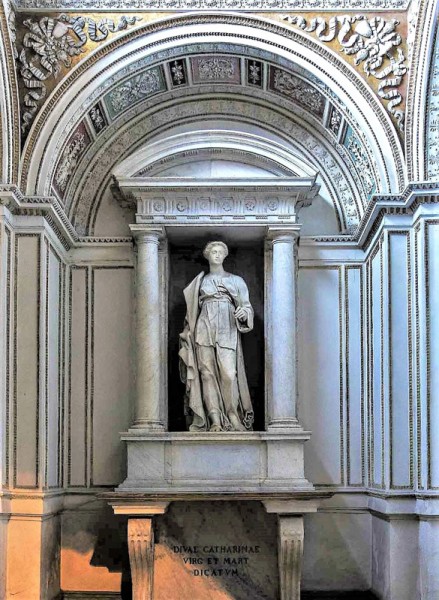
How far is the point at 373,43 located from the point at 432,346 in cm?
289

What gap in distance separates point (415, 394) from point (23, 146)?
4.18m

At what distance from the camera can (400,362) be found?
402 inches

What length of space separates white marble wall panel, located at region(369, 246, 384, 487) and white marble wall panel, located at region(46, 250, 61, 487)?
2.99 metres

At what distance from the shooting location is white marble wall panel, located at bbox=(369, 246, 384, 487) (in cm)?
1047

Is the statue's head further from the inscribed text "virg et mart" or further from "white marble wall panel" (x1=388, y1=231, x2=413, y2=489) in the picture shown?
the inscribed text "virg et mart"

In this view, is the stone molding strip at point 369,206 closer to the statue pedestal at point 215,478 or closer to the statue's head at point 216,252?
the statue's head at point 216,252

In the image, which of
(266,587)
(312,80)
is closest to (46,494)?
(266,587)

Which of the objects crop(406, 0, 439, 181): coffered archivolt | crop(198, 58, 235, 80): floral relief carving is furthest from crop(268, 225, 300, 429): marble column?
crop(198, 58, 235, 80): floral relief carving

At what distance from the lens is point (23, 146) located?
10.3 m

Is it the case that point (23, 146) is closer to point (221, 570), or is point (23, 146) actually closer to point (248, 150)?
point (248, 150)

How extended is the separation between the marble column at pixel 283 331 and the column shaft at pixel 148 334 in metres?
1.10

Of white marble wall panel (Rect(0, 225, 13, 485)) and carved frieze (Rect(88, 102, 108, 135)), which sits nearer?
white marble wall panel (Rect(0, 225, 13, 485))

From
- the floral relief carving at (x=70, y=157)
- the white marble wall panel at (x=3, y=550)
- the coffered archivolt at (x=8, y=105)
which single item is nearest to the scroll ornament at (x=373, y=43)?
the floral relief carving at (x=70, y=157)

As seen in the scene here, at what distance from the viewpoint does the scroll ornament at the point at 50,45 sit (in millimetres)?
10391
